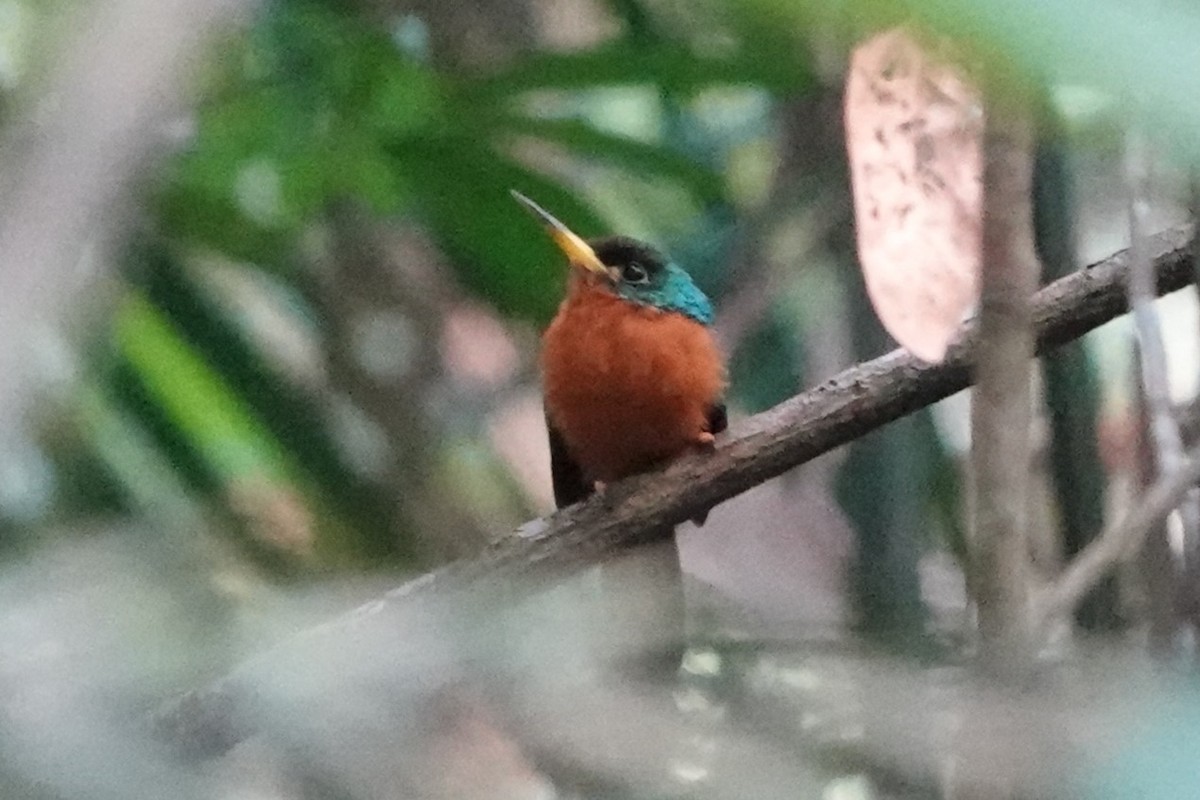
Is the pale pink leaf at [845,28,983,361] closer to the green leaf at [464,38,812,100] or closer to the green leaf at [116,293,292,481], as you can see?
the green leaf at [464,38,812,100]

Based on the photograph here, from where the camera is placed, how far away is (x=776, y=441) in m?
1.11

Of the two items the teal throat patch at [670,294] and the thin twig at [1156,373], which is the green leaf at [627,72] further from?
the thin twig at [1156,373]

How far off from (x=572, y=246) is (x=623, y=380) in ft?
0.63

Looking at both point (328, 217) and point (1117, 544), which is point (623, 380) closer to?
point (328, 217)

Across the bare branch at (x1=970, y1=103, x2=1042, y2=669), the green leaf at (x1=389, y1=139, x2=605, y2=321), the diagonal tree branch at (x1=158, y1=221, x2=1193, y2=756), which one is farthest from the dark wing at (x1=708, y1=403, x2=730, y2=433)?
the bare branch at (x1=970, y1=103, x2=1042, y2=669)

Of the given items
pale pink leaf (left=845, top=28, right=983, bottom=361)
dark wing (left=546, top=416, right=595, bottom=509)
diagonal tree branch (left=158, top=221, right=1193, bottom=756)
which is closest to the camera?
pale pink leaf (left=845, top=28, right=983, bottom=361)

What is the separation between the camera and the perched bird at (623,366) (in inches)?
52.4

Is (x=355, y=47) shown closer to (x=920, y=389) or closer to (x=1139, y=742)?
(x=920, y=389)

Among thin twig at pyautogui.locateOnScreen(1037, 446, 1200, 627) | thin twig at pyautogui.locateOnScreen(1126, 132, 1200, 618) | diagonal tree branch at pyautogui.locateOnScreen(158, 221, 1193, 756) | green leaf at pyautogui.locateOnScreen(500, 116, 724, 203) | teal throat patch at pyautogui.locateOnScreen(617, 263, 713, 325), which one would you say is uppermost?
green leaf at pyautogui.locateOnScreen(500, 116, 724, 203)

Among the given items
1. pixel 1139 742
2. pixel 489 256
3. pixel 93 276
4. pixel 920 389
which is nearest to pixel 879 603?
pixel 920 389

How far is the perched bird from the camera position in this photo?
1332mm

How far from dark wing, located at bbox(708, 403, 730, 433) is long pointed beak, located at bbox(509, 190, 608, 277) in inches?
9.4

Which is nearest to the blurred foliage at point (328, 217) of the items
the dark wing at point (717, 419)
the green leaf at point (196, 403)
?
the green leaf at point (196, 403)

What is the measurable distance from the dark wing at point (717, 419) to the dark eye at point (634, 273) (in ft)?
0.71
